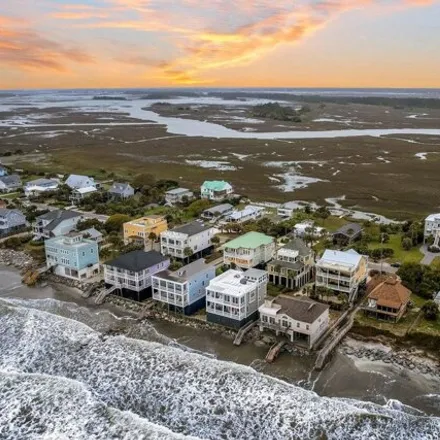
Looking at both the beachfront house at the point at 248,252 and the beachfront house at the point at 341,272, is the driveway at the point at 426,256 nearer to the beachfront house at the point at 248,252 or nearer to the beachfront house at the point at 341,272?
the beachfront house at the point at 341,272

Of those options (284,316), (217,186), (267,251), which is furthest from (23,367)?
(217,186)

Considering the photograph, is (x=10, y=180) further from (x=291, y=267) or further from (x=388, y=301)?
(x=388, y=301)

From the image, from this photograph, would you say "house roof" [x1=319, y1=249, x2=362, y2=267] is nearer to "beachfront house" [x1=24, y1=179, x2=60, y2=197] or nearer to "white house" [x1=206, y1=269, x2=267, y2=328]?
"white house" [x1=206, y1=269, x2=267, y2=328]

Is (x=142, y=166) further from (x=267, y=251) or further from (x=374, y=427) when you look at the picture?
(x=374, y=427)

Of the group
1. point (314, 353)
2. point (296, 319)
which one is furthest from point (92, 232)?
point (314, 353)

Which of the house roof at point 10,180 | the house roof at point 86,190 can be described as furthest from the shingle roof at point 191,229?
the house roof at point 10,180
